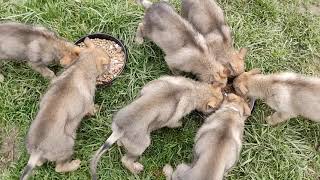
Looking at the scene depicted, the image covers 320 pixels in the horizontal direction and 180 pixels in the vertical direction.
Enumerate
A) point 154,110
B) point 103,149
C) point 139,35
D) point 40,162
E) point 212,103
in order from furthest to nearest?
point 139,35
point 212,103
point 40,162
point 103,149
point 154,110

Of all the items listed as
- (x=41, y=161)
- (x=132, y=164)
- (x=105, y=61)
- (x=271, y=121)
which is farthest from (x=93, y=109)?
(x=271, y=121)

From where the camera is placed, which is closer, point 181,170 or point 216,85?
point 181,170

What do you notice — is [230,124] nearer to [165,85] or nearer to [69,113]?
[165,85]

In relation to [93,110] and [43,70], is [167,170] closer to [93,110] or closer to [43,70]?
[93,110]

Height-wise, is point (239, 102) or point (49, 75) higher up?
point (239, 102)

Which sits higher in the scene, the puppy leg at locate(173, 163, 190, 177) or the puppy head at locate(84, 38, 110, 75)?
the puppy head at locate(84, 38, 110, 75)

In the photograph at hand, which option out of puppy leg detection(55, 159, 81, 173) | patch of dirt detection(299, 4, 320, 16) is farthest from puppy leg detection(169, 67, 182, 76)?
patch of dirt detection(299, 4, 320, 16)

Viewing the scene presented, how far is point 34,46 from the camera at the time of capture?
5559 millimetres

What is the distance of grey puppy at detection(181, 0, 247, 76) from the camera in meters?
5.73

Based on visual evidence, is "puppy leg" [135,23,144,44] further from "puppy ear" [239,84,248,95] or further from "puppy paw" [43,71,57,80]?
"puppy ear" [239,84,248,95]

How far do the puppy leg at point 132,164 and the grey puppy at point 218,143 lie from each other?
0.41 meters

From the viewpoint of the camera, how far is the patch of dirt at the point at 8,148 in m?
5.66

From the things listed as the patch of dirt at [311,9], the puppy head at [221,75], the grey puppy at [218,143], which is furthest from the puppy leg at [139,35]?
the patch of dirt at [311,9]

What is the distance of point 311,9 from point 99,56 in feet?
10.3
